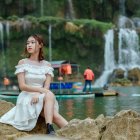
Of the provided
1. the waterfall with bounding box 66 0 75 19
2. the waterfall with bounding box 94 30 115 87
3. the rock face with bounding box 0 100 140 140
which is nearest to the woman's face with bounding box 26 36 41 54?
the rock face with bounding box 0 100 140 140

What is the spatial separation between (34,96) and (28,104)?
0.13m

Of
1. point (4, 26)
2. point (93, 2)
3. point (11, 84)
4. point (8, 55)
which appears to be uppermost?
point (93, 2)

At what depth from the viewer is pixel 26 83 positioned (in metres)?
6.23

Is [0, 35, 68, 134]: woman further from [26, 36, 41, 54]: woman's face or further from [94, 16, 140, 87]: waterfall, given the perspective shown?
[94, 16, 140, 87]: waterfall

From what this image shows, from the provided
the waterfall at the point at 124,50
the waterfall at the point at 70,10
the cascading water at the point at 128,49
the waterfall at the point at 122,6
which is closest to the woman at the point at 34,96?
the waterfall at the point at 124,50

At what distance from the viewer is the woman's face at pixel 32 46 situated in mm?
6266

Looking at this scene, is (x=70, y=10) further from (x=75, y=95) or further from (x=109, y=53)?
(x=75, y=95)

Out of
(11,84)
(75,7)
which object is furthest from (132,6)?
(11,84)

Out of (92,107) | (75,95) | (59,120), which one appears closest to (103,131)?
(59,120)

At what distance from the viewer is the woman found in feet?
19.4

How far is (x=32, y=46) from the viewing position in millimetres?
6270

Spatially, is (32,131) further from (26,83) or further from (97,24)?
(97,24)

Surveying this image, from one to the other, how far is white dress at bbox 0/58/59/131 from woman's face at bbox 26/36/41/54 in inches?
5.8

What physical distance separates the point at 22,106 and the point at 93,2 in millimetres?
52250
